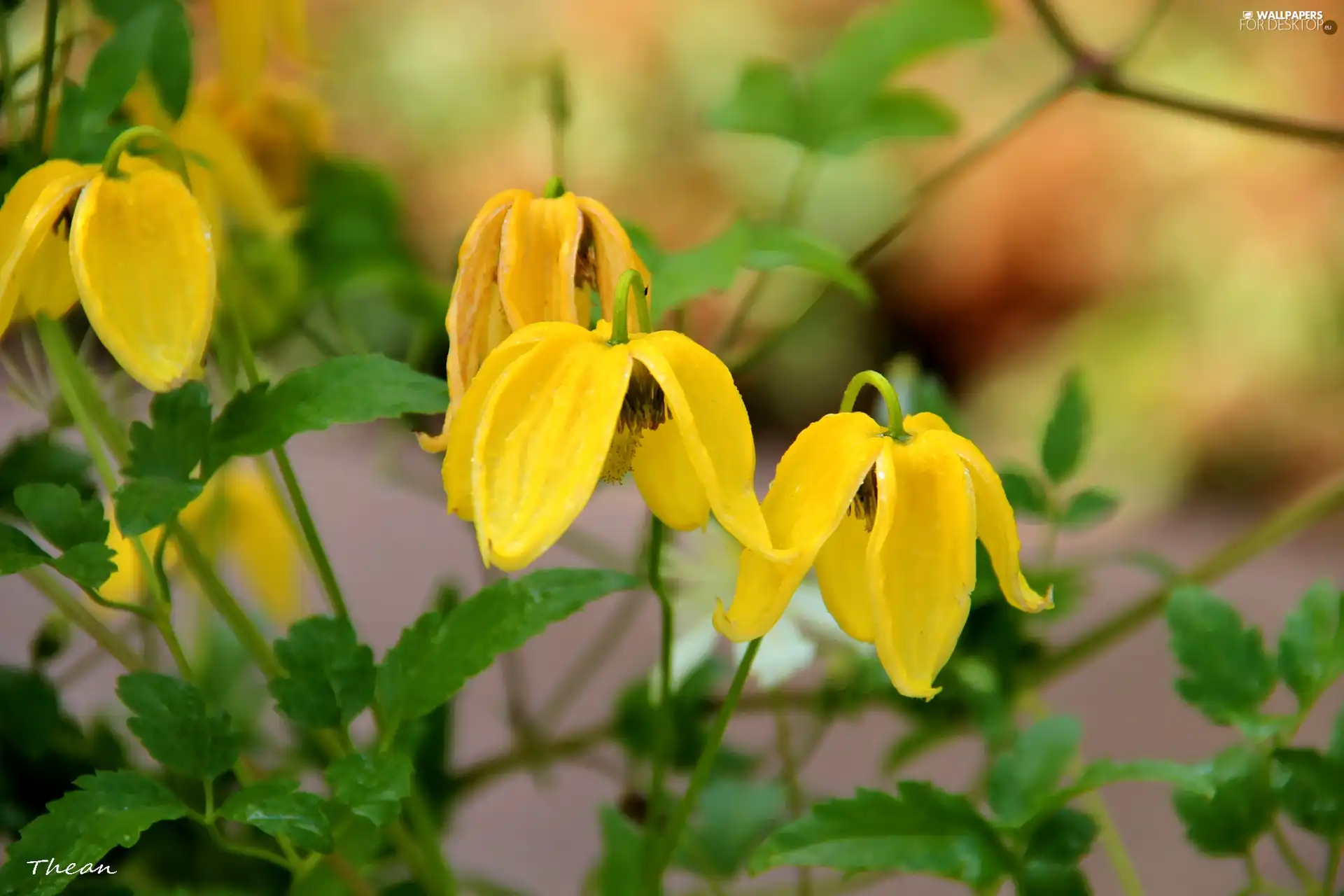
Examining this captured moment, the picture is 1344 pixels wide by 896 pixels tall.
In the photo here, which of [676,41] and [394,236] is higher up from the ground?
[676,41]

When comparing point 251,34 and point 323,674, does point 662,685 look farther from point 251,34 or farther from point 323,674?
point 251,34

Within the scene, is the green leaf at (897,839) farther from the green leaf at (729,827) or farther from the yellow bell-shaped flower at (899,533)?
the green leaf at (729,827)

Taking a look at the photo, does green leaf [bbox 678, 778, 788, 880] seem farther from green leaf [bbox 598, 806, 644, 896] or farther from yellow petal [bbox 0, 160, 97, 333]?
yellow petal [bbox 0, 160, 97, 333]

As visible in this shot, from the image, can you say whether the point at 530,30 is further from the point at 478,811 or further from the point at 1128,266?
the point at 478,811

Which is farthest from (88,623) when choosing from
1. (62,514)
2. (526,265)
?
(526,265)

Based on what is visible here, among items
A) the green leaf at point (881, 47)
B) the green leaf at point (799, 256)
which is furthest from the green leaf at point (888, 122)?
the green leaf at point (799, 256)

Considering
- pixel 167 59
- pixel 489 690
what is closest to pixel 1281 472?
pixel 489 690
